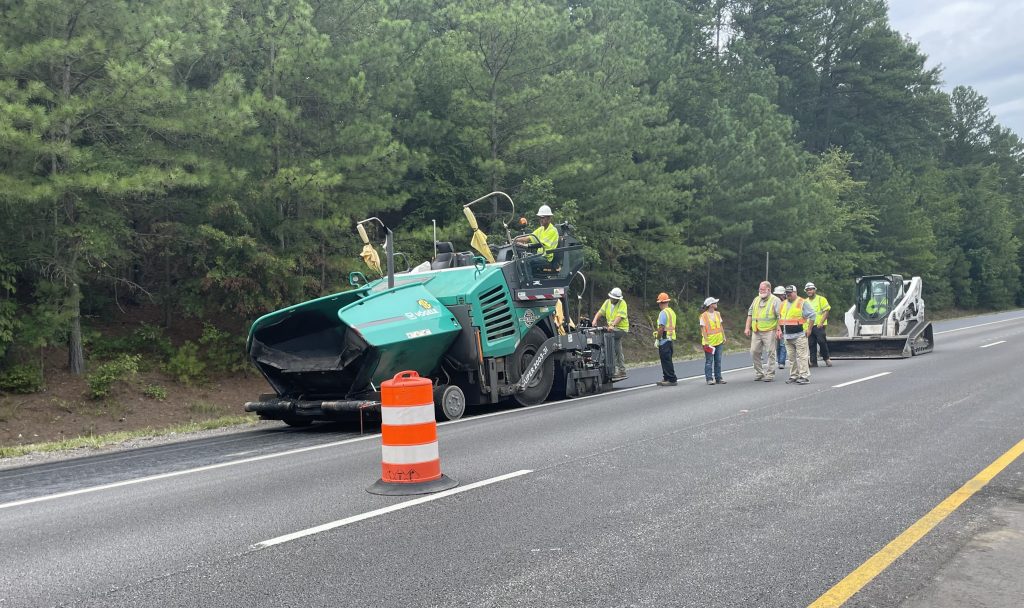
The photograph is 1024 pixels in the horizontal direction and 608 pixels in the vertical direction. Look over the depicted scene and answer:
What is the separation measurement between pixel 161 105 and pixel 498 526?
1375cm

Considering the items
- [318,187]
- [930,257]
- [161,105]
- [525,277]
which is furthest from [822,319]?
[930,257]

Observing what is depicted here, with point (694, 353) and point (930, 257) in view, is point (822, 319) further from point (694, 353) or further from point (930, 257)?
point (930, 257)

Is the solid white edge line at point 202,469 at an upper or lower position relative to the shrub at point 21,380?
lower

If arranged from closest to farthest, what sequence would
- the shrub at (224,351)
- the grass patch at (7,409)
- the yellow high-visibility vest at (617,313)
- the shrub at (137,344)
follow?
1. the grass patch at (7,409)
2. the yellow high-visibility vest at (617,313)
3. the shrub at (137,344)
4. the shrub at (224,351)

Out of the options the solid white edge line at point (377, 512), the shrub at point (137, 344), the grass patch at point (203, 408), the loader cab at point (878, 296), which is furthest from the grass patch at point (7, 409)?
the loader cab at point (878, 296)

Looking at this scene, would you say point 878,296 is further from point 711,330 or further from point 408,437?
point 408,437

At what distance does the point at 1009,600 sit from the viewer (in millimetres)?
4348

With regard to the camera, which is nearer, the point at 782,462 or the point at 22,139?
the point at 782,462

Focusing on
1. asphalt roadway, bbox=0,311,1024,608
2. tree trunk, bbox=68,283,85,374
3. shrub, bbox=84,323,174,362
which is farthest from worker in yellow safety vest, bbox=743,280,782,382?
tree trunk, bbox=68,283,85,374

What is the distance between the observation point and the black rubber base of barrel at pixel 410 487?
6.92 m

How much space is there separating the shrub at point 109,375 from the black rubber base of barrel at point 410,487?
11.5 metres

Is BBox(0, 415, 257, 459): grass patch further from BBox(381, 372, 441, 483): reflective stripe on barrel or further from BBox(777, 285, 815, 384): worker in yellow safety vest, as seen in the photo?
BBox(777, 285, 815, 384): worker in yellow safety vest

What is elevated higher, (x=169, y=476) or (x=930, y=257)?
(x=930, y=257)

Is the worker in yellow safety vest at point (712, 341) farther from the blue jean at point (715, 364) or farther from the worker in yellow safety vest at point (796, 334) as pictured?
the worker in yellow safety vest at point (796, 334)
